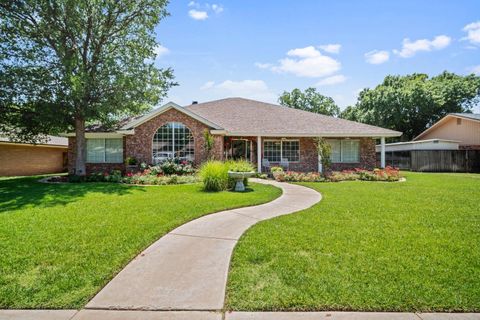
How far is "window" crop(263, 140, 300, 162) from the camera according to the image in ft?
65.9

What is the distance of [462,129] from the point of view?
27.6m

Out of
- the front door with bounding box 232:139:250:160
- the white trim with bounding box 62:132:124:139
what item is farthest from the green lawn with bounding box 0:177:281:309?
the front door with bounding box 232:139:250:160

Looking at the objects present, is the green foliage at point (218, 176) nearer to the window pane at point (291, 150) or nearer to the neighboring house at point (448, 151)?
the window pane at point (291, 150)

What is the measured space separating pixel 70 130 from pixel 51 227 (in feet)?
44.5

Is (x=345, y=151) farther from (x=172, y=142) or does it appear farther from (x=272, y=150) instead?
(x=172, y=142)

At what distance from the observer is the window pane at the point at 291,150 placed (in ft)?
65.8

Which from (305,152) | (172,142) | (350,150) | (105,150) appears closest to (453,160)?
(350,150)

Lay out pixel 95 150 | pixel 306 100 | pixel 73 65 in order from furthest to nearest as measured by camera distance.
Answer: pixel 306 100 < pixel 95 150 < pixel 73 65

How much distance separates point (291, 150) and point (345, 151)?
3784mm

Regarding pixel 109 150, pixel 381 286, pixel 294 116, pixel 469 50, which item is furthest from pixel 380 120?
pixel 381 286

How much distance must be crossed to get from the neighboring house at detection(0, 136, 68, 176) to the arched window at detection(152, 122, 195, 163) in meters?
8.91

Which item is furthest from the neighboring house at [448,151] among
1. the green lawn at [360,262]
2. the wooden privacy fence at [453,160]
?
the green lawn at [360,262]

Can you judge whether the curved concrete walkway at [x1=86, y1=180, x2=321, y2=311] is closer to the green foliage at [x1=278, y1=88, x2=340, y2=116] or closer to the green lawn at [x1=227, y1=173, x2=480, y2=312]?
the green lawn at [x1=227, y1=173, x2=480, y2=312]

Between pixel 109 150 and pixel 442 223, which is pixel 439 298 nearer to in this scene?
pixel 442 223
